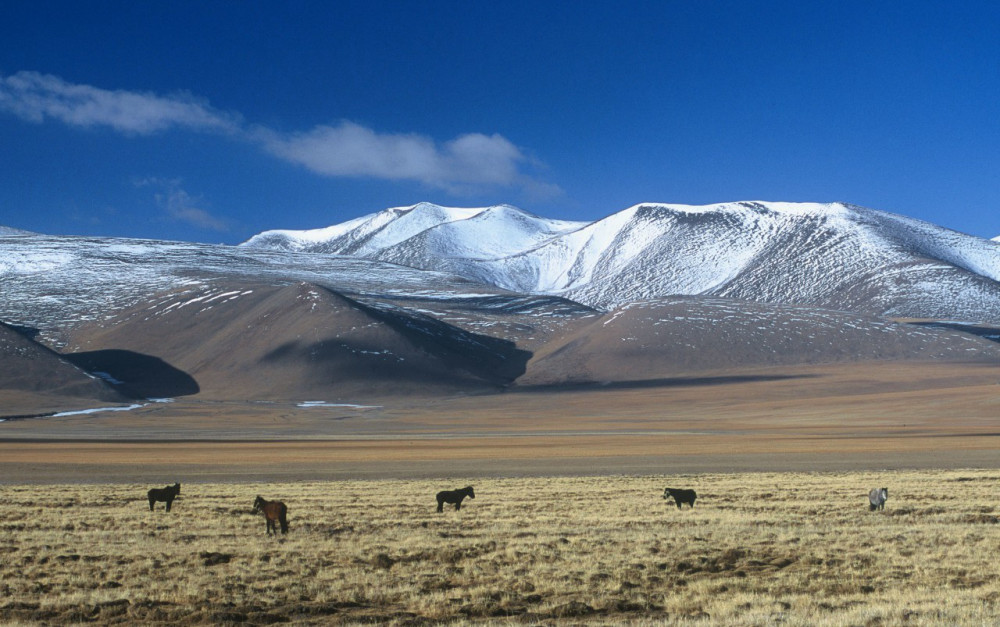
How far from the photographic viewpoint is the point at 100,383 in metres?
156

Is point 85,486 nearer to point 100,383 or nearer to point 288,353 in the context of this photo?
point 100,383

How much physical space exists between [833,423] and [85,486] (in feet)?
264

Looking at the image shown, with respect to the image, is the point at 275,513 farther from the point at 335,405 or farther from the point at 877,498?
the point at 335,405

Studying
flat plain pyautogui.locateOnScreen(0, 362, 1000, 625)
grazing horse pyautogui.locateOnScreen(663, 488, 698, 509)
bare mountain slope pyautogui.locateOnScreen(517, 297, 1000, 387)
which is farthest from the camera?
bare mountain slope pyautogui.locateOnScreen(517, 297, 1000, 387)

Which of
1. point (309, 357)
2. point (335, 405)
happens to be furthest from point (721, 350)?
point (335, 405)

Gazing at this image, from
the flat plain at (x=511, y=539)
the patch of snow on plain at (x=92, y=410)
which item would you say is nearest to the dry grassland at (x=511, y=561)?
the flat plain at (x=511, y=539)

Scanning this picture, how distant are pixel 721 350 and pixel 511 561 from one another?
6866 inches

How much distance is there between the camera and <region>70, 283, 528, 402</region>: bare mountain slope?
162375mm

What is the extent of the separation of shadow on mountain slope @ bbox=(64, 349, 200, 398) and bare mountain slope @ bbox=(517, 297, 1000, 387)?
190ft

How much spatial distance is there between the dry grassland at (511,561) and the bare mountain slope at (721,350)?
145 meters

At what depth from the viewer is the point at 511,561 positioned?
18000 mm

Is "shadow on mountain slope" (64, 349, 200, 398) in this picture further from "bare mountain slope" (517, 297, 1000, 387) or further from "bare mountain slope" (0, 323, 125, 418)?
"bare mountain slope" (517, 297, 1000, 387)

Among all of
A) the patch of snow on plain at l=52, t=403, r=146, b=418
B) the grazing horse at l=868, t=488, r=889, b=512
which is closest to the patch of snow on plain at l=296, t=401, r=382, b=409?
the patch of snow on plain at l=52, t=403, r=146, b=418

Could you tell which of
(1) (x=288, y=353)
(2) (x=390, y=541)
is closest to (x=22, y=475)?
(2) (x=390, y=541)
